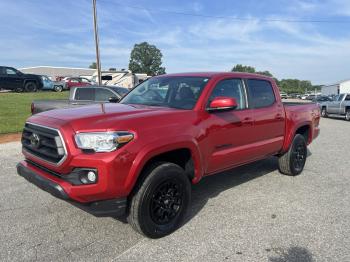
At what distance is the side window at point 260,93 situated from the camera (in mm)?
5375

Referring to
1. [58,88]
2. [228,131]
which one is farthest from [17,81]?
[228,131]

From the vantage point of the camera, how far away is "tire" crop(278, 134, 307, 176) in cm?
627

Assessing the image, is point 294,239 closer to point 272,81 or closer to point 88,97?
point 272,81

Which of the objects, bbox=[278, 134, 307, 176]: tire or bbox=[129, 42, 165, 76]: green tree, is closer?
bbox=[278, 134, 307, 176]: tire

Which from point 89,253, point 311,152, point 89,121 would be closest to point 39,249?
point 89,253

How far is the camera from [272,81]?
614cm

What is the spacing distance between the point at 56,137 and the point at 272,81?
4.01m

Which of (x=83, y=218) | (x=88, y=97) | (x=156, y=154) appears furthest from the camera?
(x=88, y=97)

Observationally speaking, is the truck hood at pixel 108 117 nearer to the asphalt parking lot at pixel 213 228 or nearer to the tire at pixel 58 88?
the asphalt parking lot at pixel 213 228

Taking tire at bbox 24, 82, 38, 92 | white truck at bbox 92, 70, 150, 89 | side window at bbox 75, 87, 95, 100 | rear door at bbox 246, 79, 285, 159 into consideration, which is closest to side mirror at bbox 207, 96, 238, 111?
Result: rear door at bbox 246, 79, 285, 159

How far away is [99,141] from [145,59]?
125m

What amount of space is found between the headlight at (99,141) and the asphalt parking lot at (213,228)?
1.05 metres

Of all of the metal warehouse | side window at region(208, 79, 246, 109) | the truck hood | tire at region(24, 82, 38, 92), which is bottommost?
the truck hood

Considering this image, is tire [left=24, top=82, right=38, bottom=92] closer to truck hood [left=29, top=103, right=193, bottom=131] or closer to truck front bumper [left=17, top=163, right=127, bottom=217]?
truck hood [left=29, top=103, right=193, bottom=131]
